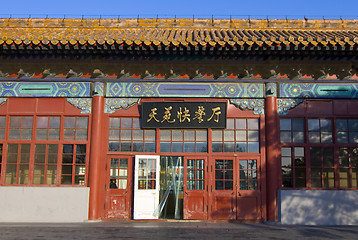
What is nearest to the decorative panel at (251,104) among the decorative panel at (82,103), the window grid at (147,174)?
the window grid at (147,174)

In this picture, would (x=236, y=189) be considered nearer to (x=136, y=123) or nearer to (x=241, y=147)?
(x=241, y=147)

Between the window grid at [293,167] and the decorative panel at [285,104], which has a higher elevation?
the decorative panel at [285,104]

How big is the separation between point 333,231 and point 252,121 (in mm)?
3095

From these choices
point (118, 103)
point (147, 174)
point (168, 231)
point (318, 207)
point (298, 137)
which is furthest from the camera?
point (118, 103)

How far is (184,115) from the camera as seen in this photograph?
9.40 metres

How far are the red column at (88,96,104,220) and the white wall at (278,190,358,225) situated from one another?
438 cm

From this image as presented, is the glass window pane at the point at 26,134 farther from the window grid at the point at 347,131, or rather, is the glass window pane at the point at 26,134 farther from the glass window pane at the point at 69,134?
the window grid at the point at 347,131

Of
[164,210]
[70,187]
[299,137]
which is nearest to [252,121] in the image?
[299,137]

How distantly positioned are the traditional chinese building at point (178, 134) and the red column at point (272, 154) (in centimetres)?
2

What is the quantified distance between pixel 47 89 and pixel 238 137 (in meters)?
4.95

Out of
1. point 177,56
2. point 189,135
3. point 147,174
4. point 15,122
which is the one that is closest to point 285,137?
point 189,135

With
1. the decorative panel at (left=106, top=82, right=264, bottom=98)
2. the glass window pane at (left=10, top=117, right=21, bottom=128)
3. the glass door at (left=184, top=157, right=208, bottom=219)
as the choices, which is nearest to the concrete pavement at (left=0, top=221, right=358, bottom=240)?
the glass door at (left=184, top=157, right=208, bottom=219)

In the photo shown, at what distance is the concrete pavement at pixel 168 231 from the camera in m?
7.04

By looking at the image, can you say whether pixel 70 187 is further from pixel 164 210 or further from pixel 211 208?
pixel 211 208
